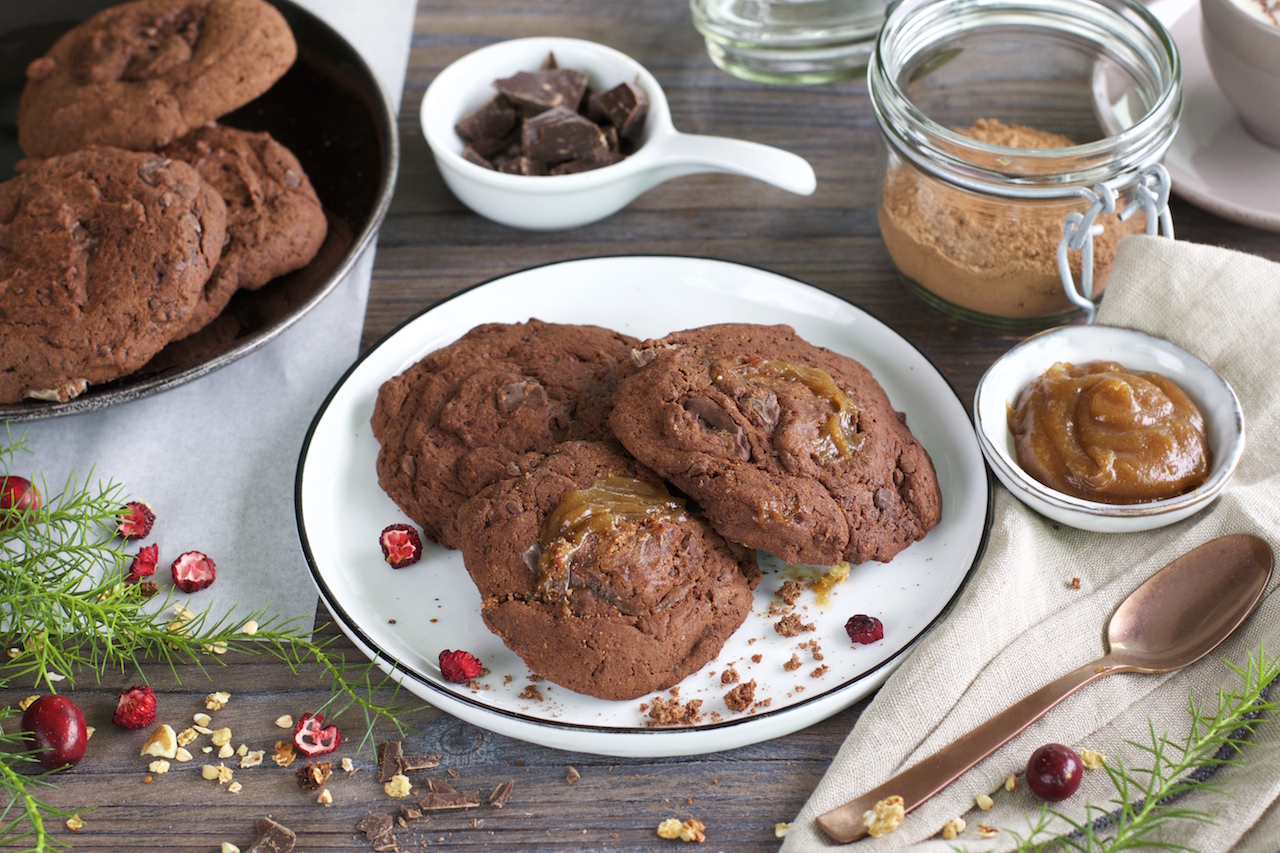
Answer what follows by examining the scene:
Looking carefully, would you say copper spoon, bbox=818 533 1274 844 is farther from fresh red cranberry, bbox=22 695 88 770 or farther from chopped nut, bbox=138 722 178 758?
fresh red cranberry, bbox=22 695 88 770

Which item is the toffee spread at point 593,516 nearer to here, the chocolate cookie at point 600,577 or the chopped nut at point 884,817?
the chocolate cookie at point 600,577

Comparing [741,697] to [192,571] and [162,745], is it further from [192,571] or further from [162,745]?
[192,571]

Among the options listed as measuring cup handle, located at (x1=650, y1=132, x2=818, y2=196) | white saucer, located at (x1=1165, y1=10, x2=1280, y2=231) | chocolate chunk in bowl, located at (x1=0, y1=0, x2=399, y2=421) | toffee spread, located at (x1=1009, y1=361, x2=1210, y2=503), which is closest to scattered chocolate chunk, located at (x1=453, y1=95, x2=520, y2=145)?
chocolate chunk in bowl, located at (x1=0, y1=0, x2=399, y2=421)

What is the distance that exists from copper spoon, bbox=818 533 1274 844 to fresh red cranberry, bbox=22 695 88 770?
5.26 ft

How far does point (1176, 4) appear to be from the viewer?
12.3 ft

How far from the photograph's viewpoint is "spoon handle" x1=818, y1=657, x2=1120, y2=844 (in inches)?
82.4

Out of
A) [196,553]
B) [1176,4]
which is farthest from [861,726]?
[1176,4]

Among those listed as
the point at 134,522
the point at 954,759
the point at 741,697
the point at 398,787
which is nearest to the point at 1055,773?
the point at 954,759

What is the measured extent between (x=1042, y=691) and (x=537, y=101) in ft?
7.73

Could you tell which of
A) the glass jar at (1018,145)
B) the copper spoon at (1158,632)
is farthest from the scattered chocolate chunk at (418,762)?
the glass jar at (1018,145)

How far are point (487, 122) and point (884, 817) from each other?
8.07 feet

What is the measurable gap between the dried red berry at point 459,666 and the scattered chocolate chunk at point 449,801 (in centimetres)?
23

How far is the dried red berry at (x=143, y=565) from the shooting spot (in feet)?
8.59

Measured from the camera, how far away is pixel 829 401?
2430 millimetres
